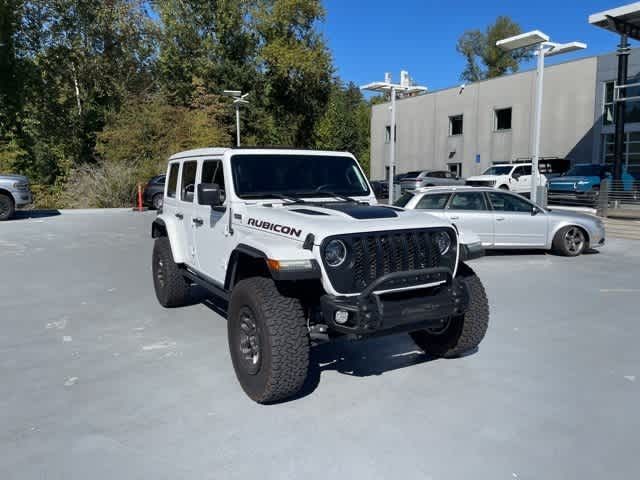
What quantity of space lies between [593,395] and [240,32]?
3826 cm

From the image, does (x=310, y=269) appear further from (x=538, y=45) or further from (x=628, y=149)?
(x=628, y=149)

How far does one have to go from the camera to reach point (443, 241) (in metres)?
4.09

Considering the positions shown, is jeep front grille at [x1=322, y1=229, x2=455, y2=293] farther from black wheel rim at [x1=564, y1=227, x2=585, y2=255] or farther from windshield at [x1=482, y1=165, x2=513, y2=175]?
windshield at [x1=482, y1=165, x2=513, y2=175]

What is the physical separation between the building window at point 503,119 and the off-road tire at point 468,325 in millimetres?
29252

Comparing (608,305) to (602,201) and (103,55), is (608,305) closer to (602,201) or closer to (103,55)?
(602,201)

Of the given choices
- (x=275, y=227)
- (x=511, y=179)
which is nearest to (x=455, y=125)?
(x=511, y=179)

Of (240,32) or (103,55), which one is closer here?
(103,55)

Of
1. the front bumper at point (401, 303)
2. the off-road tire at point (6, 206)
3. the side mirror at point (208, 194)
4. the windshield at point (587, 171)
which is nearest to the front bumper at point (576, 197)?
the windshield at point (587, 171)

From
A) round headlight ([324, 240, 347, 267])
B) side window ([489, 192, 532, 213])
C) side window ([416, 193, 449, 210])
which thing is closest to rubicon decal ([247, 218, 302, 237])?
round headlight ([324, 240, 347, 267])

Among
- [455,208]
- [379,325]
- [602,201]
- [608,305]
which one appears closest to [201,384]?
[379,325]

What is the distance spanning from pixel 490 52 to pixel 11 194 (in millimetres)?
52350

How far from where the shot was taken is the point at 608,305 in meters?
6.58

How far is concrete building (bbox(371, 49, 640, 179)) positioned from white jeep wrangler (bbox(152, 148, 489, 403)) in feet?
78.0

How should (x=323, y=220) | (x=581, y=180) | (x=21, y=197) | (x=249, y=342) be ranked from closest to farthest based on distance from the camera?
(x=323, y=220)
(x=249, y=342)
(x=21, y=197)
(x=581, y=180)
